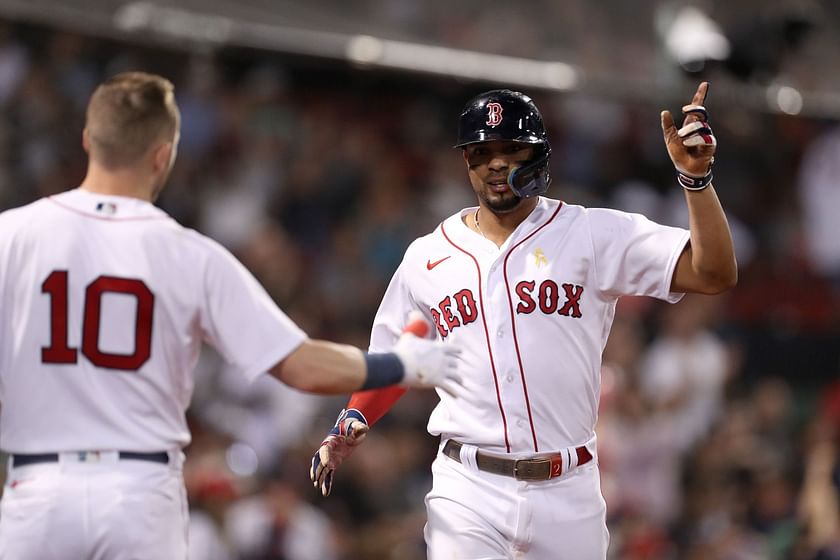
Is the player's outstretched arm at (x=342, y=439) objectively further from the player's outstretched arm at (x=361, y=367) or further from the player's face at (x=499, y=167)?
the player's face at (x=499, y=167)

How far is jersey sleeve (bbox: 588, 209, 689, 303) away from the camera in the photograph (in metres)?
4.36

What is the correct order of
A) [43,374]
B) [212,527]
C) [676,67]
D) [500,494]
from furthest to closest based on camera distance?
[676,67] < [212,527] < [500,494] < [43,374]

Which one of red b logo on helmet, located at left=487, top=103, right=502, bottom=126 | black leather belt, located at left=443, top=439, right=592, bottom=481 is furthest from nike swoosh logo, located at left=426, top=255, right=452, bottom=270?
black leather belt, located at left=443, top=439, right=592, bottom=481

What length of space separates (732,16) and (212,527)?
16.3 ft

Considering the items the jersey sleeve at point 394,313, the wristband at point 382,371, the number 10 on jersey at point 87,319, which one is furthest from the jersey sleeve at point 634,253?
the number 10 on jersey at point 87,319

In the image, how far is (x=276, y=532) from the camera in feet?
26.5

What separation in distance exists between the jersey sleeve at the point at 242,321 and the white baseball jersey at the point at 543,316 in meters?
0.98

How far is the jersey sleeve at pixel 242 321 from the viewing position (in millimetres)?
3734

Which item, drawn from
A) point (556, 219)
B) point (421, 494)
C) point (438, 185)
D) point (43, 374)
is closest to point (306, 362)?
point (43, 374)

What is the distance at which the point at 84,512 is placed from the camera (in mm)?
3609

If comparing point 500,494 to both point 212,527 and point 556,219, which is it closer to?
point 556,219

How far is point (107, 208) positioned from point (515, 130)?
154 centimetres

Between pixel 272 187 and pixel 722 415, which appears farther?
pixel 272 187

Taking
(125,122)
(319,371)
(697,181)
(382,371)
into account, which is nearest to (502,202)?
(697,181)
